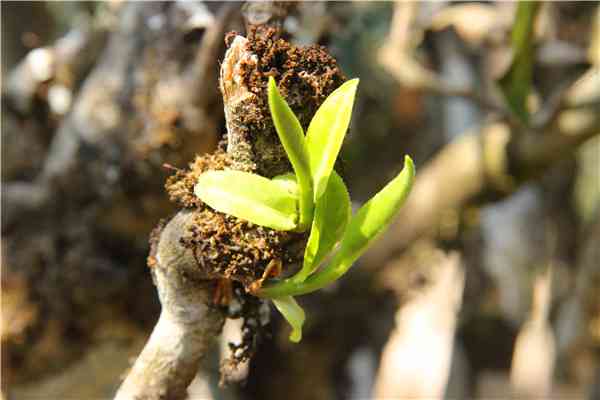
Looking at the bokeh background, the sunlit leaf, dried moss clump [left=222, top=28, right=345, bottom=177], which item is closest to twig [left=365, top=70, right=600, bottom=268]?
the bokeh background

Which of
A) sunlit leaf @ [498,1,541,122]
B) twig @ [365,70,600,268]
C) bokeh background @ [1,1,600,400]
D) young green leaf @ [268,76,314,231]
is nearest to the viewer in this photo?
young green leaf @ [268,76,314,231]

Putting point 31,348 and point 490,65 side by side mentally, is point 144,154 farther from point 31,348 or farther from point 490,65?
point 490,65

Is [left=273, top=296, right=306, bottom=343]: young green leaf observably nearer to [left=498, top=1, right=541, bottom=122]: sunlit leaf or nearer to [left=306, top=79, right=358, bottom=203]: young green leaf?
[left=306, top=79, right=358, bottom=203]: young green leaf

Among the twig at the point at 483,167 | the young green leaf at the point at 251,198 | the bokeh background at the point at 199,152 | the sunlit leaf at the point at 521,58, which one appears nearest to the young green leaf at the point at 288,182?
the young green leaf at the point at 251,198

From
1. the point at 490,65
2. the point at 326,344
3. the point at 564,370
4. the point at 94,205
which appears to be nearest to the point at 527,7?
the point at 94,205

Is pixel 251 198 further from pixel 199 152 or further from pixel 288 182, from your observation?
pixel 199 152

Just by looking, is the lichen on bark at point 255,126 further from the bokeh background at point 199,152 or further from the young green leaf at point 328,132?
the bokeh background at point 199,152

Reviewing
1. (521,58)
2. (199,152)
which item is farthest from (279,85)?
(199,152)
